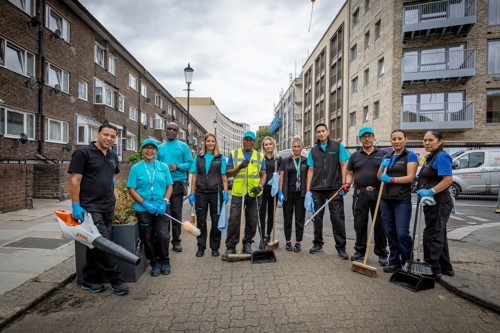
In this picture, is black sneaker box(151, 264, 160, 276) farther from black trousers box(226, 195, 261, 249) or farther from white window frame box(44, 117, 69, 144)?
white window frame box(44, 117, 69, 144)

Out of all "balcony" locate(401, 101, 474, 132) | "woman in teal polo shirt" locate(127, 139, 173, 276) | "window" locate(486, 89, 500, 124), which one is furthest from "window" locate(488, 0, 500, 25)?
"woman in teal polo shirt" locate(127, 139, 173, 276)

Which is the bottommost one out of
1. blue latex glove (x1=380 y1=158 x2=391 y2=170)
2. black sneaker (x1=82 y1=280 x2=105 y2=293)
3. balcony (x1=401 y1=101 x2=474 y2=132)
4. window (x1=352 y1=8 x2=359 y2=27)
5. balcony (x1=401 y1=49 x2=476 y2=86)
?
black sneaker (x1=82 y1=280 x2=105 y2=293)

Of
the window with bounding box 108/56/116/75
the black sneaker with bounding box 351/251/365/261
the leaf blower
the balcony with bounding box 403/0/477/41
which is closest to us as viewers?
the leaf blower

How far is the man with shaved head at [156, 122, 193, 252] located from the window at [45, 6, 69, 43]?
1344cm

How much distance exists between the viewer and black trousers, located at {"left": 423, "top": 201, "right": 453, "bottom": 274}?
3.87 metres

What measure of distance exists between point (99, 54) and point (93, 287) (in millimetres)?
20140

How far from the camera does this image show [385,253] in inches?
182

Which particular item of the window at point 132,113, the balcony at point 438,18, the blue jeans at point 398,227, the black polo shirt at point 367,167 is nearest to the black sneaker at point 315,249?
the blue jeans at point 398,227

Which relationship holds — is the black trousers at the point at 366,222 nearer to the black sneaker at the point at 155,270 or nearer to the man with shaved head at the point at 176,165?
the man with shaved head at the point at 176,165

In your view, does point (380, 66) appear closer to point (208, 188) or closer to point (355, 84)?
point (355, 84)

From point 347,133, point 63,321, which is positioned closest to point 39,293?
point 63,321

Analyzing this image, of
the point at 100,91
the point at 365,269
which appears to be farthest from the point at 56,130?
the point at 365,269

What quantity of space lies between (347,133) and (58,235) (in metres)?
25.8

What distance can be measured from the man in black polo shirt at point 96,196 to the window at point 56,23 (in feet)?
48.0
